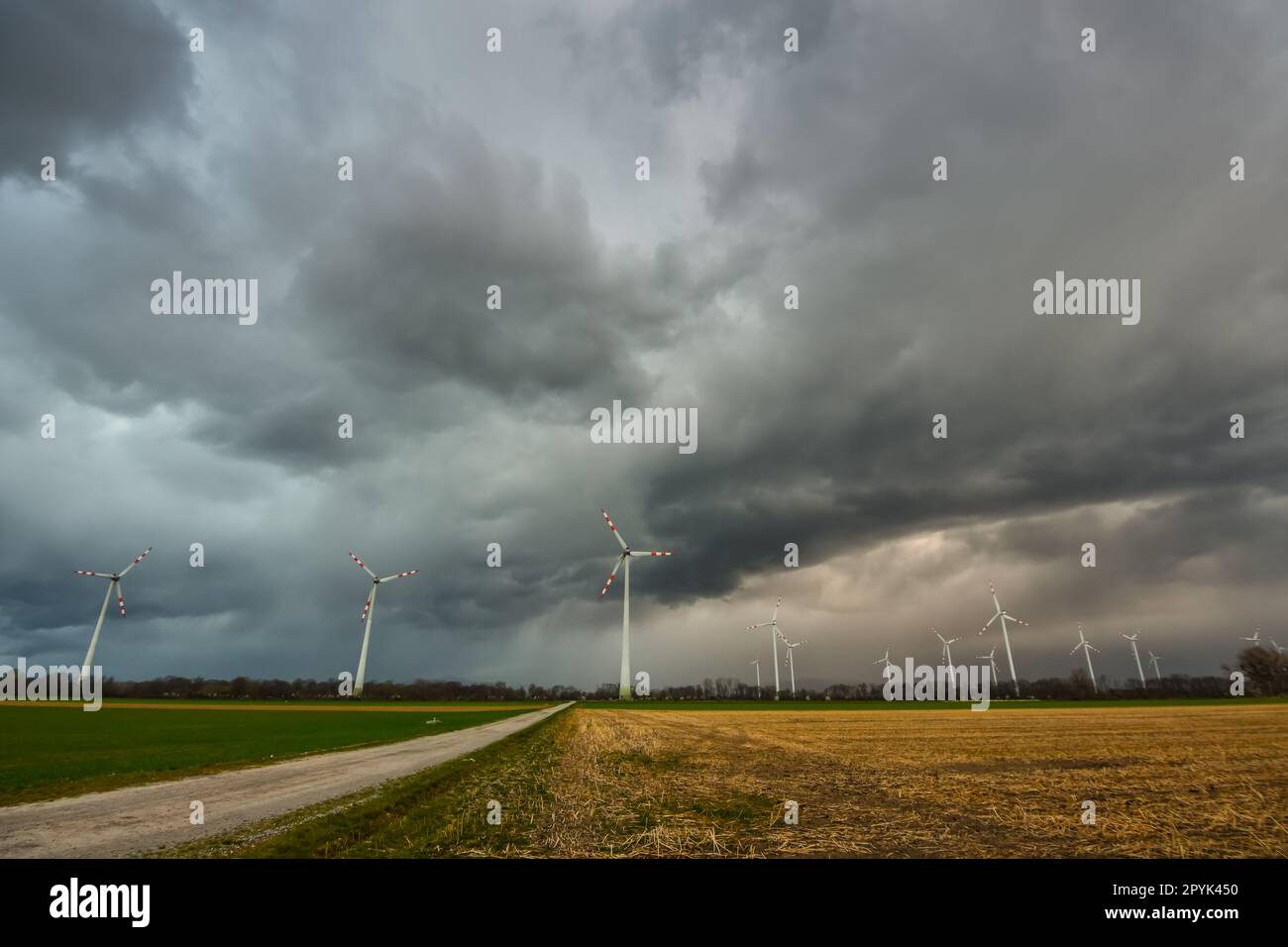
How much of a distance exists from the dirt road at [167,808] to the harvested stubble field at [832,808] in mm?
2331

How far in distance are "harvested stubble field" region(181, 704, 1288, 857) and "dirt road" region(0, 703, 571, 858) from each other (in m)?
2.33

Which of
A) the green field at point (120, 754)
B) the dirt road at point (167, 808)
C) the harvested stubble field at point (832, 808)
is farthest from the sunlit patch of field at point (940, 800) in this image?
the green field at point (120, 754)

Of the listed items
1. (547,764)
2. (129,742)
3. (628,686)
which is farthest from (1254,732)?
(628,686)

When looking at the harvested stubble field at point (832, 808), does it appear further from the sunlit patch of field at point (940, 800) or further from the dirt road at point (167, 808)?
the dirt road at point (167, 808)

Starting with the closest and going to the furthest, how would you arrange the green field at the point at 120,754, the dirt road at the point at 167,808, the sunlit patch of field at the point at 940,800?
1. the sunlit patch of field at the point at 940,800
2. the dirt road at the point at 167,808
3. the green field at the point at 120,754

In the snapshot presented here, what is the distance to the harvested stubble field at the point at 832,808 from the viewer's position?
12.6 metres

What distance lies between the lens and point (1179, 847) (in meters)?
12.0

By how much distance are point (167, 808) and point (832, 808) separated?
20057 mm

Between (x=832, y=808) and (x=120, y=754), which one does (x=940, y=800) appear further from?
(x=120, y=754)

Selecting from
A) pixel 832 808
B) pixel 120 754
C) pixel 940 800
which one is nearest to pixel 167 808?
pixel 832 808
